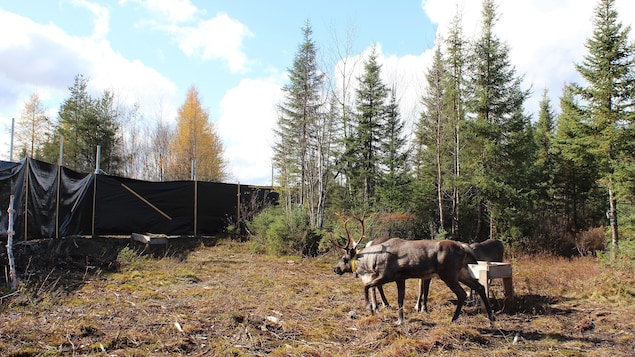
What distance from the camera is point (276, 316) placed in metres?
6.51

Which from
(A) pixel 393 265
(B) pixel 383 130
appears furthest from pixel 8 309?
(B) pixel 383 130

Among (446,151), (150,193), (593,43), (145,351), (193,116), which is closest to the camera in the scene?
A: (145,351)

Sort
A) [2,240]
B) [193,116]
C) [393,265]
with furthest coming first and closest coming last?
[193,116], [2,240], [393,265]

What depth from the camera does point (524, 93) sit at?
15742 millimetres

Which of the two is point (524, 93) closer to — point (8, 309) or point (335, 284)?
point (335, 284)

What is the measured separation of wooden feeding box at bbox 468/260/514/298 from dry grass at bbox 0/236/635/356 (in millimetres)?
264

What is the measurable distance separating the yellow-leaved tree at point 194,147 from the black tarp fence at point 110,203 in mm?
12987

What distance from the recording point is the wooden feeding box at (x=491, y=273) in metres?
7.26

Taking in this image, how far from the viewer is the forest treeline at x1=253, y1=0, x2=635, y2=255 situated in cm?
1280

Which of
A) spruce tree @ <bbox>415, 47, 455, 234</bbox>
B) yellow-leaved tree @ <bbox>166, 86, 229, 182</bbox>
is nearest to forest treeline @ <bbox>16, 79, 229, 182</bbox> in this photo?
yellow-leaved tree @ <bbox>166, 86, 229, 182</bbox>

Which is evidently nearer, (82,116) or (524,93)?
(524,93)

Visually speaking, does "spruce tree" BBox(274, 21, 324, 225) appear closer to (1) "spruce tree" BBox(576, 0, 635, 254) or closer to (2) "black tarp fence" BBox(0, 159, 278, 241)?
(2) "black tarp fence" BBox(0, 159, 278, 241)

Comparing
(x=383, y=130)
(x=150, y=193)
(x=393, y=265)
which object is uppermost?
(x=383, y=130)

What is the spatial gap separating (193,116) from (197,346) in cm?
2809
